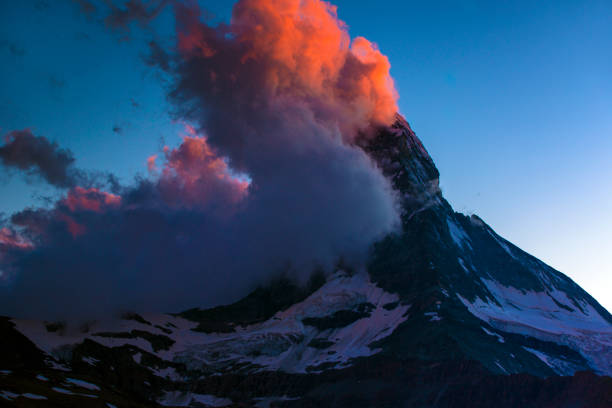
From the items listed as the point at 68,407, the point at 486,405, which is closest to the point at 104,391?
the point at 68,407

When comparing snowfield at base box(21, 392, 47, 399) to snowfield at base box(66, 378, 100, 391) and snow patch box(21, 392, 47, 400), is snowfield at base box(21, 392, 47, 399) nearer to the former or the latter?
snow patch box(21, 392, 47, 400)

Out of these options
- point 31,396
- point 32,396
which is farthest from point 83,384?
point 31,396

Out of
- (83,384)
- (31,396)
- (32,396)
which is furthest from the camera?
(83,384)

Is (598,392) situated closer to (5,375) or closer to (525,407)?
(525,407)

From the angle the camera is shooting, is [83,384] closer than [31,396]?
No

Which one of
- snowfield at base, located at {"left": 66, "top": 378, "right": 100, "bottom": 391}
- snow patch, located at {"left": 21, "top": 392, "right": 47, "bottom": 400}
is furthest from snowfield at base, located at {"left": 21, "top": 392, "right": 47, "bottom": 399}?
snowfield at base, located at {"left": 66, "top": 378, "right": 100, "bottom": 391}

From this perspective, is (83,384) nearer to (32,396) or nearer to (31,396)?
(32,396)

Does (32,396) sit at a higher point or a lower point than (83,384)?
lower

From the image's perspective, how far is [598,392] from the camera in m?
183

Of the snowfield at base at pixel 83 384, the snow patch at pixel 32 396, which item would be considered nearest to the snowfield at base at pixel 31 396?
the snow patch at pixel 32 396

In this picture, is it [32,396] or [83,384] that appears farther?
[83,384]

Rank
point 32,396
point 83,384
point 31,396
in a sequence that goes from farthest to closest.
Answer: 1. point 83,384
2. point 32,396
3. point 31,396

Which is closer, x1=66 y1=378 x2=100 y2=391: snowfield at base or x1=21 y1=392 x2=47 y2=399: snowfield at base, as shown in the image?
x1=21 y1=392 x2=47 y2=399: snowfield at base

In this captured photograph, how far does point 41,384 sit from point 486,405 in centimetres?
13587
